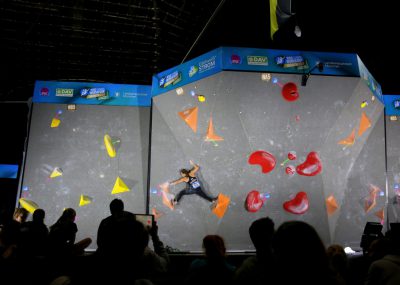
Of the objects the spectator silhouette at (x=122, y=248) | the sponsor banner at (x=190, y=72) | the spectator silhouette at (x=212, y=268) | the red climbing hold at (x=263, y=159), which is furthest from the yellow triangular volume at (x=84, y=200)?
the spectator silhouette at (x=122, y=248)

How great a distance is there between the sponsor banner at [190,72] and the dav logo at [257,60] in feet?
1.81

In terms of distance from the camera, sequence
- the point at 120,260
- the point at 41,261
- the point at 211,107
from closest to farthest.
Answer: the point at 120,260 < the point at 41,261 < the point at 211,107

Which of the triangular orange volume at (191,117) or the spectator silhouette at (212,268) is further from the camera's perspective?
the triangular orange volume at (191,117)

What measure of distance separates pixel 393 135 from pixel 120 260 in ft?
27.9

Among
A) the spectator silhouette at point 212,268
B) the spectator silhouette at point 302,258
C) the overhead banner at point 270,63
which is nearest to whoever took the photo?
the spectator silhouette at point 302,258

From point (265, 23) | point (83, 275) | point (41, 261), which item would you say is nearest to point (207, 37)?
point (265, 23)

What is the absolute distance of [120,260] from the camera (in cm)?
156

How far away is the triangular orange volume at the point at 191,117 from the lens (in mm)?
7031

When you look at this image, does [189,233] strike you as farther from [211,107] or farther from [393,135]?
[393,135]

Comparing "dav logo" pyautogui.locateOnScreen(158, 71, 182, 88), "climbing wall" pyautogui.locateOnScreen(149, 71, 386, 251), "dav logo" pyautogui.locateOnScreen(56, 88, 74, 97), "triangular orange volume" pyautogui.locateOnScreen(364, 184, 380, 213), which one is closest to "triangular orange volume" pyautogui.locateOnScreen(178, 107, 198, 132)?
"climbing wall" pyautogui.locateOnScreen(149, 71, 386, 251)

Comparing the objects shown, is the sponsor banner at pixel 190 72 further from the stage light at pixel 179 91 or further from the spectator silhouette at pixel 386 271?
the spectator silhouette at pixel 386 271

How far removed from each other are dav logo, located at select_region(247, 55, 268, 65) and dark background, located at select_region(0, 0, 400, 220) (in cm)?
132

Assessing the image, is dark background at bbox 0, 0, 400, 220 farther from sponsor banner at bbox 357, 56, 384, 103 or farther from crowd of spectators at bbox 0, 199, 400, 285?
crowd of spectators at bbox 0, 199, 400, 285

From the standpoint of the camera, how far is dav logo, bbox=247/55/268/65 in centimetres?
682
